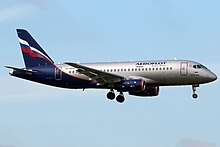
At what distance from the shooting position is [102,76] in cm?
8856

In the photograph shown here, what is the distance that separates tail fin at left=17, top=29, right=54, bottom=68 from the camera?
96.4m

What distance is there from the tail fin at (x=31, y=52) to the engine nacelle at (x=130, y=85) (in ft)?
38.2

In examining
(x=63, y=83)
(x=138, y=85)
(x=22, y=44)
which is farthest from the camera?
(x=22, y=44)

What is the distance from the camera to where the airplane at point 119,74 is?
86.9 meters

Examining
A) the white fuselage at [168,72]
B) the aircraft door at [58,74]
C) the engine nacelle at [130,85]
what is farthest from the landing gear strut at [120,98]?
the aircraft door at [58,74]

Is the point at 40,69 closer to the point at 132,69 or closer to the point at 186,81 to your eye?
the point at 132,69

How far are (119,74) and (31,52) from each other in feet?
47.6

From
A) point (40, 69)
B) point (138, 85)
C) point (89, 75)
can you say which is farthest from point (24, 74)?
point (138, 85)

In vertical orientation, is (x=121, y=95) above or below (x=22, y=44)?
below

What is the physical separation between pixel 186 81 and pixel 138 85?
226 inches

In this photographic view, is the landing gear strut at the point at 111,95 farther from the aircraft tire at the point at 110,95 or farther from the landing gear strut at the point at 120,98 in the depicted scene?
the landing gear strut at the point at 120,98

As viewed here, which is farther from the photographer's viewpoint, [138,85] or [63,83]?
[63,83]

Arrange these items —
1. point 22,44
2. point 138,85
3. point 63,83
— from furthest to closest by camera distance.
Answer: point 22,44 < point 63,83 < point 138,85

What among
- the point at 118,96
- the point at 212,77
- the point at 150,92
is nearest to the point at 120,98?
the point at 118,96
